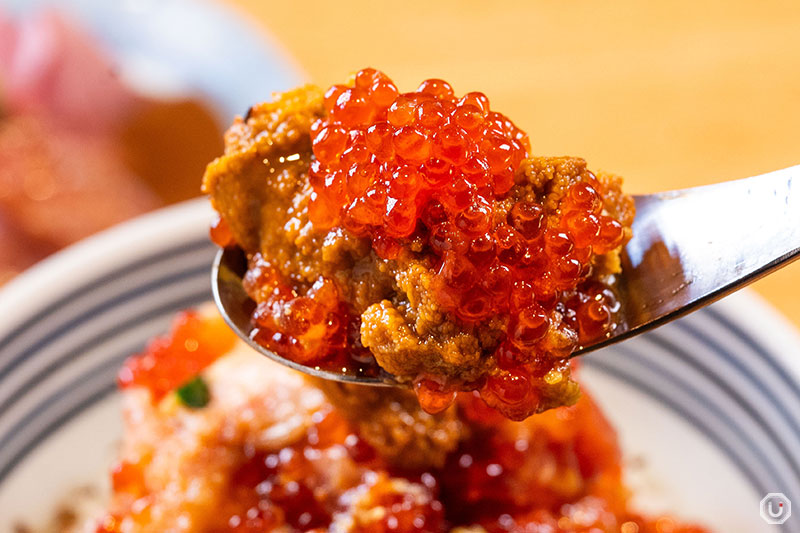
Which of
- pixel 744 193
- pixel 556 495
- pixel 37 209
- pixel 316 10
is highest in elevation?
pixel 316 10

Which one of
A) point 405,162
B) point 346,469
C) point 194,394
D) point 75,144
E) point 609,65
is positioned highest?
point 609,65

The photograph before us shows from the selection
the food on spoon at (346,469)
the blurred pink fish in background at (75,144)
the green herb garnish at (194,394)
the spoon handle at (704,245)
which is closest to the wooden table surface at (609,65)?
the blurred pink fish in background at (75,144)

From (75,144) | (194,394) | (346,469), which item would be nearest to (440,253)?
(346,469)

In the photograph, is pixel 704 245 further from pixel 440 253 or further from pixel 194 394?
pixel 194 394

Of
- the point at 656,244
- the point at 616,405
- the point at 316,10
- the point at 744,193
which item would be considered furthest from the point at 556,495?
the point at 316,10

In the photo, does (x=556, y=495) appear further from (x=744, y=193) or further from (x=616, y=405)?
(x=744, y=193)

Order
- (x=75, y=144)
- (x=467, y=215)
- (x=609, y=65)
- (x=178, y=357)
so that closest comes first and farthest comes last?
(x=467, y=215) < (x=178, y=357) < (x=609, y=65) < (x=75, y=144)
